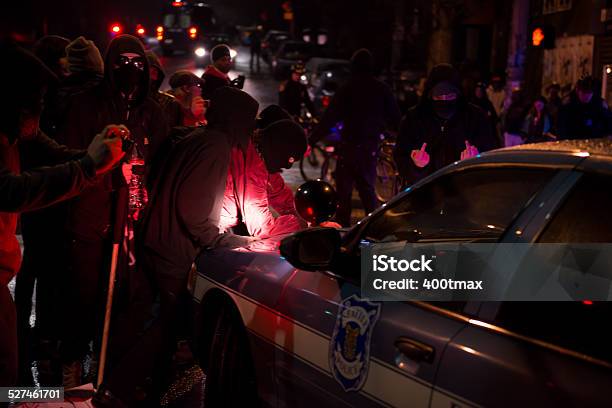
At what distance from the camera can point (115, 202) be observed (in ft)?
18.4

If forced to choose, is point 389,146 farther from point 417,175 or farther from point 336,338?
point 336,338

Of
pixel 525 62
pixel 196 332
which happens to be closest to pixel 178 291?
pixel 196 332

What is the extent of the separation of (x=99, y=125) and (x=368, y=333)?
285cm

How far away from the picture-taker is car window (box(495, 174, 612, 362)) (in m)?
2.92

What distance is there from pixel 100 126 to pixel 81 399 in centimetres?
171

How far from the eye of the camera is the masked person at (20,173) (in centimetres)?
379

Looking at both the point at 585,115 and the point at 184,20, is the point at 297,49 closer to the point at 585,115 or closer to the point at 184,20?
the point at 184,20

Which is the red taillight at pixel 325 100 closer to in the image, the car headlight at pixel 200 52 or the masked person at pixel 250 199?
the masked person at pixel 250 199

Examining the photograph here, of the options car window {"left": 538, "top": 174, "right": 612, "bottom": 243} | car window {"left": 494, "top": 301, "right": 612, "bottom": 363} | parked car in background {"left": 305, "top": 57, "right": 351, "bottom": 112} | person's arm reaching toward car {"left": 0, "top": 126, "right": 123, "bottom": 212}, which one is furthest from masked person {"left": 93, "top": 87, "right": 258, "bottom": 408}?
parked car in background {"left": 305, "top": 57, "right": 351, "bottom": 112}

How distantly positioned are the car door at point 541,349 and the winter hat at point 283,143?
111 inches

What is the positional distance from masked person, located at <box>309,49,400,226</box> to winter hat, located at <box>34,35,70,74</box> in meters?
3.12

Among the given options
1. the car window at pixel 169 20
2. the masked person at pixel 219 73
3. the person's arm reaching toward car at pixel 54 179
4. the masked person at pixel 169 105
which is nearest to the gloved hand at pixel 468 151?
the masked person at pixel 219 73

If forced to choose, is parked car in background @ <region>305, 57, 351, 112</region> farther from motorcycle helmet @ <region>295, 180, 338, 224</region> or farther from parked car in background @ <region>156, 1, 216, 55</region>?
motorcycle helmet @ <region>295, 180, 338, 224</region>

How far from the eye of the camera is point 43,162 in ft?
16.4
